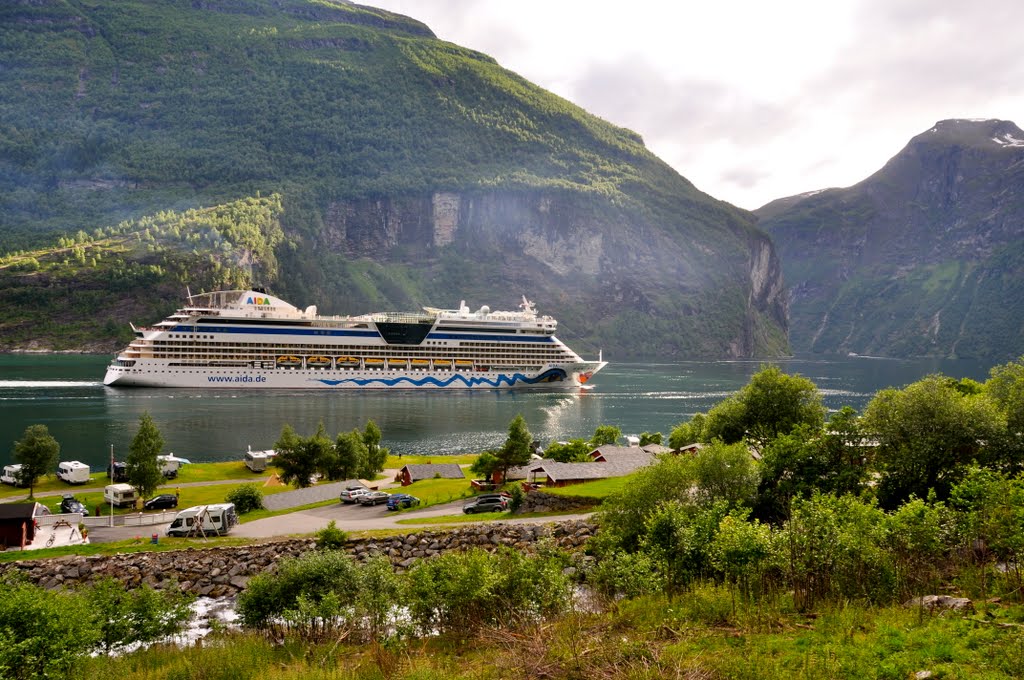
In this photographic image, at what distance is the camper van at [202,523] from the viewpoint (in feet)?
84.1

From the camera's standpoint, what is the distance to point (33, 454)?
3366 cm

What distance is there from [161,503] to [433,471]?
45.6ft

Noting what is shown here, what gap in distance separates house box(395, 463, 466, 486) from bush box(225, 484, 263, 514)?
28.6 feet

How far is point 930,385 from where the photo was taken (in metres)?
24.1

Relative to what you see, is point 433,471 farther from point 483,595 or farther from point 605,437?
point 483,595

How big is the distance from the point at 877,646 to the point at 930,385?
54.1 feet

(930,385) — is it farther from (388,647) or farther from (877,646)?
(388,647)

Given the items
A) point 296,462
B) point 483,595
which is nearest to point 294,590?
point 483,595

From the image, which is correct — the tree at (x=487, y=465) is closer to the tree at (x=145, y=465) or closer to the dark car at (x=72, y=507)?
the tree at (x=145, y=465)

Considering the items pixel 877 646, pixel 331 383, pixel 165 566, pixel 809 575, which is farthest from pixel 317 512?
pixel 331 383

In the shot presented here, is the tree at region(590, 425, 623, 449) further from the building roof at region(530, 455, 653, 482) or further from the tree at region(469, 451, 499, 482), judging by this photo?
the tree at region(469, 451, 499, 482)

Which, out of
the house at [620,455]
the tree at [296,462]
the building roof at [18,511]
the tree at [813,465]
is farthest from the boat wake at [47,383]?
the tree at [813,465]

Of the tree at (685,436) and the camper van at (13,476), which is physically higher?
the tree at (685,436)

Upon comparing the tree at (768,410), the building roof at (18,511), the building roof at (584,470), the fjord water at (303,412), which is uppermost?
the tree at (768,410)
